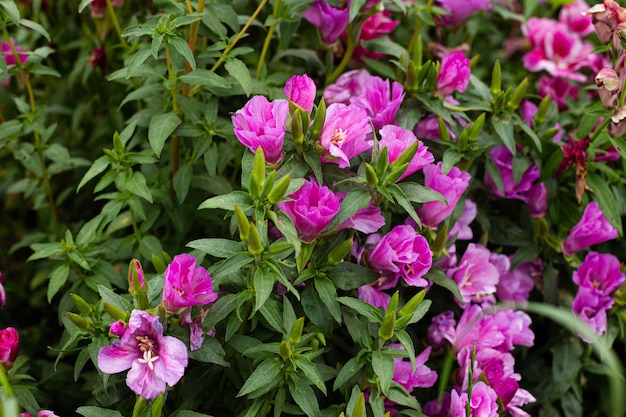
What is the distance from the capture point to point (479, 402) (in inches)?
64.7

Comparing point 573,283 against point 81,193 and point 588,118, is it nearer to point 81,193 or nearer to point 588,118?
point 588,118

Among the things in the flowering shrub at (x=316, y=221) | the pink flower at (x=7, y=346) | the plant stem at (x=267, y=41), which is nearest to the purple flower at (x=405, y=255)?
the flowering shrub at (x=316, y=221)

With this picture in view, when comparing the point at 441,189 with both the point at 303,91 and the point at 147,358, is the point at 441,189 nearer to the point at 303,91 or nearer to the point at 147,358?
the point at 303,91

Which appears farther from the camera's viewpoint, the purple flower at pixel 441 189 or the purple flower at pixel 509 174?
the purple flower at pixel 509 174

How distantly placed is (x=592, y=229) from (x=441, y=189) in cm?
52

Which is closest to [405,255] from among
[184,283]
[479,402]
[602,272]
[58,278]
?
[479,402]

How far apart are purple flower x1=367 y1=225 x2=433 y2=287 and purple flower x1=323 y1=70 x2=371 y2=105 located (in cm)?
52

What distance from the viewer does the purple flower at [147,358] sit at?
1.40m

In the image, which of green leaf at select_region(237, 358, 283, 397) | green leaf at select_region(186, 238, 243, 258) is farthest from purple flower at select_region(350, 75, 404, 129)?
green leaf at select_region(237, 358, 283, 397)

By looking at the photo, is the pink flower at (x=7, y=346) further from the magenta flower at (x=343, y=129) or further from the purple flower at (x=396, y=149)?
the purple flower at (x=396, y=149)

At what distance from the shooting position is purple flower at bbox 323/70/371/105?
6.66 feet

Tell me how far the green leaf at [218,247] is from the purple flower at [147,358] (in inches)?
6.4

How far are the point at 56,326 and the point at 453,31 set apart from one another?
164 centimetres

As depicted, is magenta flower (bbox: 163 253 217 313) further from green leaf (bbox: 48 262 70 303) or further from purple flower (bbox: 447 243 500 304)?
purple flower (bbox: 447 243 500 304)
